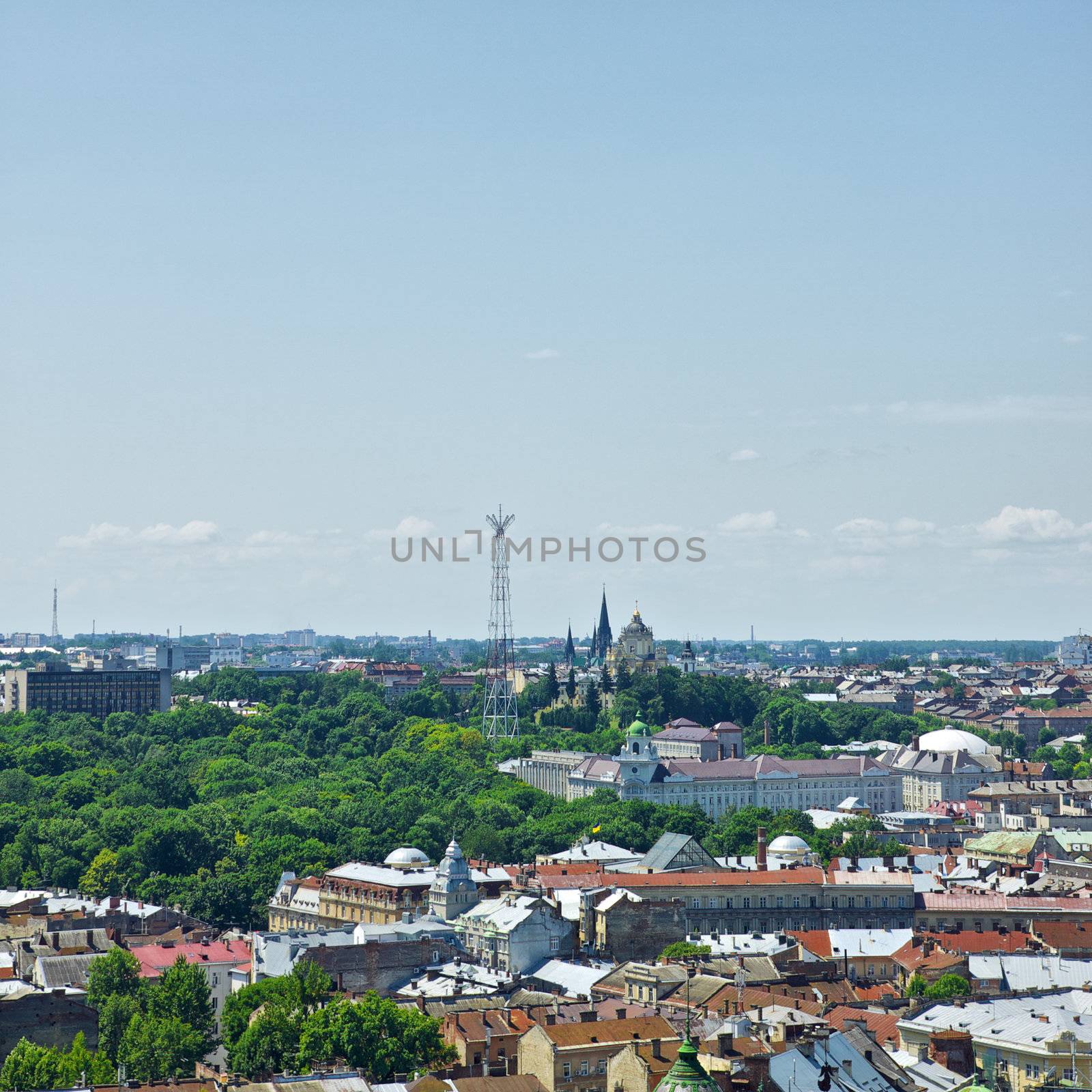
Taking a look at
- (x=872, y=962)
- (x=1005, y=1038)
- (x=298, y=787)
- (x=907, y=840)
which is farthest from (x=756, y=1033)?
(x=298, y=787)

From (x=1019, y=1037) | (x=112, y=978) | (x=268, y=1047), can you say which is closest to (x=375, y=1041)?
(x=268, y=1047)

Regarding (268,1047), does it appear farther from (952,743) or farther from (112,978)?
(952,743)

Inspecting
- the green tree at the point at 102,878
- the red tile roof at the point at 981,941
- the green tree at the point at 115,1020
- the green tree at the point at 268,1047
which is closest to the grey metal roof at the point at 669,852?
the red tile roof at the point at 981,941

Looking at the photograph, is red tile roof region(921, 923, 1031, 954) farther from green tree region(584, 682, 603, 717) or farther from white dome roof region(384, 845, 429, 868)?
green tree region(584, 682, 603, 717)

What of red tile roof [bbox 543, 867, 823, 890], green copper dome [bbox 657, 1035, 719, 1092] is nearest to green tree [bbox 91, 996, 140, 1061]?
red tile roof [bbox 543, 867, 823, 890]

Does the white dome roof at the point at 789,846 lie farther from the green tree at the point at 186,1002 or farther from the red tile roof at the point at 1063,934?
the green tree at the point at 186,1002

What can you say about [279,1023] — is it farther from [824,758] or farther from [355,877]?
[824,758]

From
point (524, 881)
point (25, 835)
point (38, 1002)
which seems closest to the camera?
point (38, 1002)
